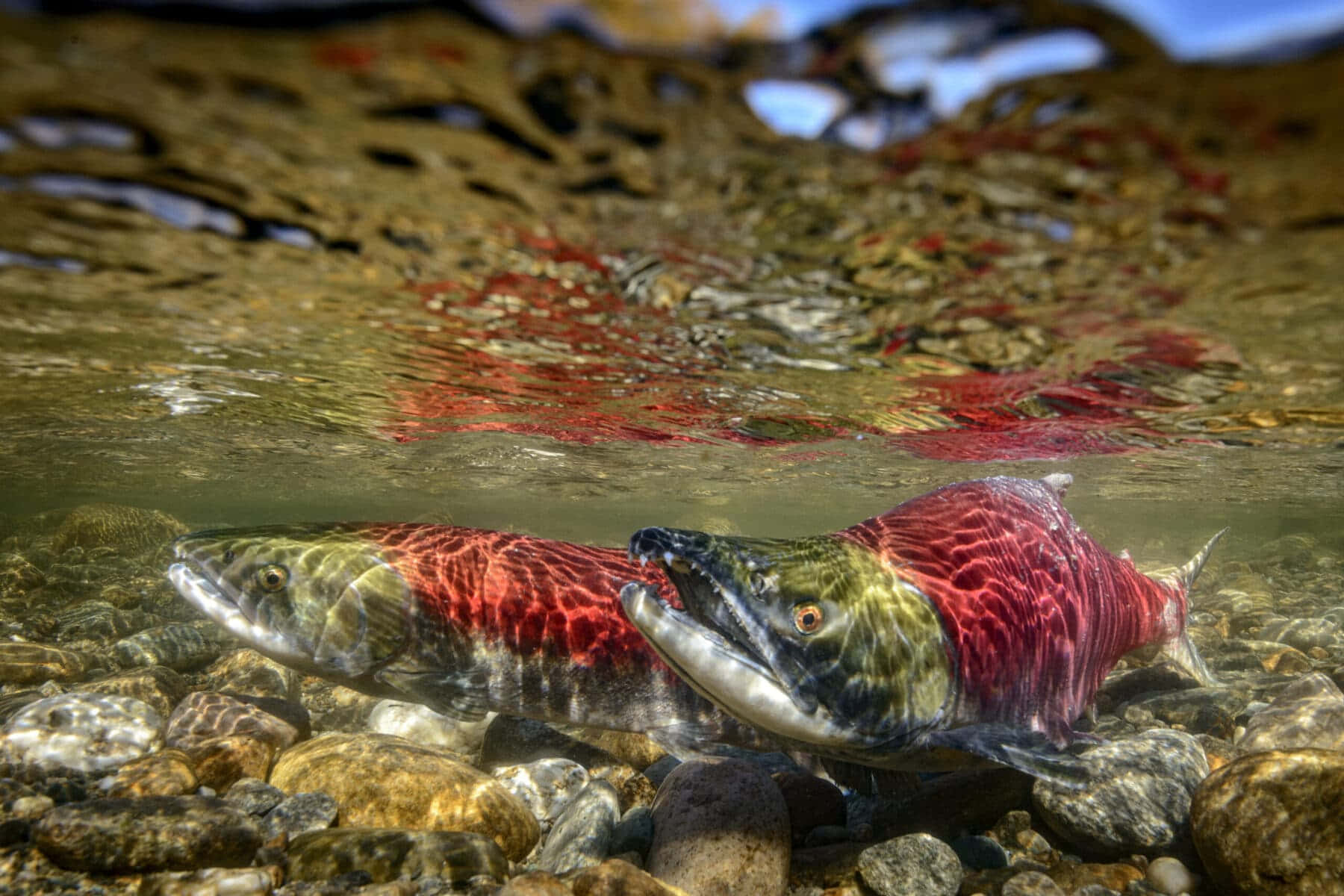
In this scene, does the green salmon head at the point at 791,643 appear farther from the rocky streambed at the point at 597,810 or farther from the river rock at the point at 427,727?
the river rock at the point at 427,727

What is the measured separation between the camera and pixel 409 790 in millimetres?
4301

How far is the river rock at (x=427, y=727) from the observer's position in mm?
6371

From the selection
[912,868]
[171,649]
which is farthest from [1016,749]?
[171,649]

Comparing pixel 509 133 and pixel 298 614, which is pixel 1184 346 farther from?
pixel 298 614

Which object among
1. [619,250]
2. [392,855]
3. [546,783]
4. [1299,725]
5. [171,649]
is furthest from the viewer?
[171,649]

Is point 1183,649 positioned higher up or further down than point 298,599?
further down

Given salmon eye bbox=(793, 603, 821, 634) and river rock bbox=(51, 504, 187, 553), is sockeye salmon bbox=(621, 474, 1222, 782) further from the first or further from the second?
river rock bbox=(51, 504, 187, 553)

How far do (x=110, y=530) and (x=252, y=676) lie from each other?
18.8 metres

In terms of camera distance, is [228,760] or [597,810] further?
[228,760]

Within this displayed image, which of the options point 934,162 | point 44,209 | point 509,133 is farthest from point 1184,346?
point 44,209

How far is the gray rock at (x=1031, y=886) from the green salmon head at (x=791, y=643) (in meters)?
0.89

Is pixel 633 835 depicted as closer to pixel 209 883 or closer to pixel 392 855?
pixel 392 855

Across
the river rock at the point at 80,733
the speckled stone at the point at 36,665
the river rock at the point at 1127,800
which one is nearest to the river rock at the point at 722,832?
the river rock at the point at 1127,800

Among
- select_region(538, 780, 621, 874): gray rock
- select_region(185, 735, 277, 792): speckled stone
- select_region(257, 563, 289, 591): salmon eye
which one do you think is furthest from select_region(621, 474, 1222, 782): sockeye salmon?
select_region(185, 735, 277, 792): speckled stone
